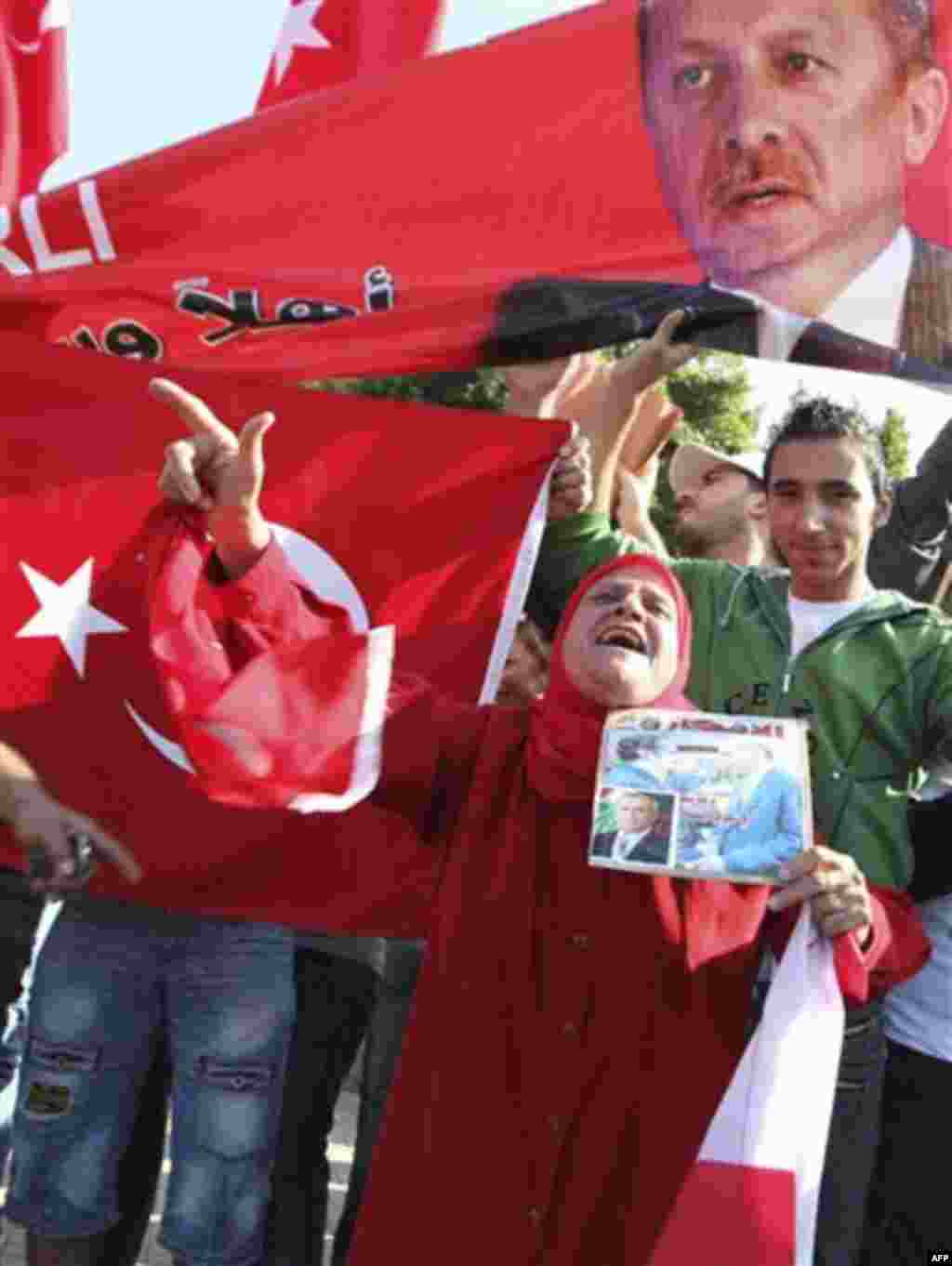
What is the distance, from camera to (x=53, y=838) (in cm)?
235

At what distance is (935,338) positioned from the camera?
10.8ft

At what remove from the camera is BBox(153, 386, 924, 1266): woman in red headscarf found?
2.46 m

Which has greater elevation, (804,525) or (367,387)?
(367,387)

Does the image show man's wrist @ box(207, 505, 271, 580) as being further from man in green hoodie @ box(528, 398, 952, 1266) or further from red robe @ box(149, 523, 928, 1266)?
man in green hoodie @ box(528, 398, 952, 1266)

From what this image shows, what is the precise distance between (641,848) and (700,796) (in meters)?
0.12

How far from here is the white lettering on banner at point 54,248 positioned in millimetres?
3482

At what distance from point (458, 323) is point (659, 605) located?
1067mm

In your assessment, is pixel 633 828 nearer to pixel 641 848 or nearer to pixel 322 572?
pixel 641 848

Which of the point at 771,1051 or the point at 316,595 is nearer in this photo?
the point at 771,1051

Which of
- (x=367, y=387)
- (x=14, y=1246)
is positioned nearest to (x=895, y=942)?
(x=14, y=1246)

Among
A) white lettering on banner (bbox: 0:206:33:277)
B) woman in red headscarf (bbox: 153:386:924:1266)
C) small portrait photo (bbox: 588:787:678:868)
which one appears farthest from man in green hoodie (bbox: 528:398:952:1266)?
white lettering on banner (bbox: 0:206:33:277)

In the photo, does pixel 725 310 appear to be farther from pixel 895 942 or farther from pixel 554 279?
pixel 895 942

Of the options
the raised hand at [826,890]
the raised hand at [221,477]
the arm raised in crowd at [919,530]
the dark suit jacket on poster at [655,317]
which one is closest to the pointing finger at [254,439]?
the raised hand at [221,477]

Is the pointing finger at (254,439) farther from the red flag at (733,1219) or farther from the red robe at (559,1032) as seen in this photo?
the red flag at (733,1219)
